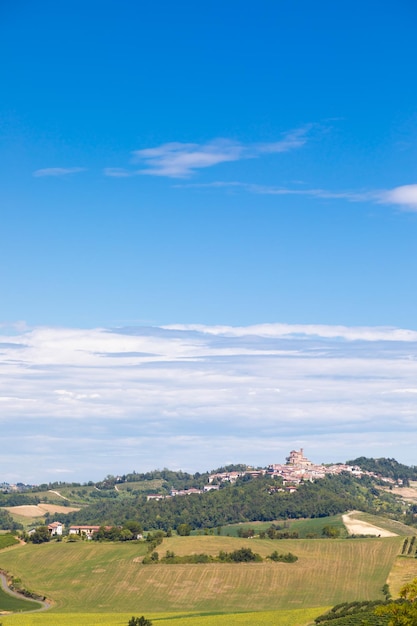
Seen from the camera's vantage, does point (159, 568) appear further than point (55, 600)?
Yes

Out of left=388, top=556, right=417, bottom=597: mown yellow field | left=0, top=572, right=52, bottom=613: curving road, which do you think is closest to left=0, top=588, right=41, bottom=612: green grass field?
left=0, top=572, right=52, bottom=613: curving road

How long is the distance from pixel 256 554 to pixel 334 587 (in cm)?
2639

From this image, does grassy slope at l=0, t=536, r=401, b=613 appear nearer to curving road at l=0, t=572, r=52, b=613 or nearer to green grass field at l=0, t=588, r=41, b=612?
curving road at l=0, t=572, r=52, b=613

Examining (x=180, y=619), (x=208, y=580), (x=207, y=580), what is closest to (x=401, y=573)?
(x=208, y=580)

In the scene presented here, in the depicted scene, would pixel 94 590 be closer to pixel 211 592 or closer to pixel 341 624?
pixel 211 592

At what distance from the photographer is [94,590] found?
6575 inches

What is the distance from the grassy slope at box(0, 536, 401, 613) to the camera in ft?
506

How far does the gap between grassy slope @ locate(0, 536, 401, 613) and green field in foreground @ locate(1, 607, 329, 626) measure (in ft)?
32.4

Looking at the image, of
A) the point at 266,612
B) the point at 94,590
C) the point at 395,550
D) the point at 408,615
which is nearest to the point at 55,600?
the point at 94,590

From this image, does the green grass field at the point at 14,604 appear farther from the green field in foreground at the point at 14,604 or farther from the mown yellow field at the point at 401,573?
the mown yellow field at the point at 401,573

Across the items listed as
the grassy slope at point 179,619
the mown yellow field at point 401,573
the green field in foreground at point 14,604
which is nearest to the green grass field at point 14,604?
the green field in foreground at point 14,604

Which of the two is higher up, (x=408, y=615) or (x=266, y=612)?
(x=408, y=615)

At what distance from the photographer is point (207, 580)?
550ft

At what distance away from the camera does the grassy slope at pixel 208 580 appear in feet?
506
